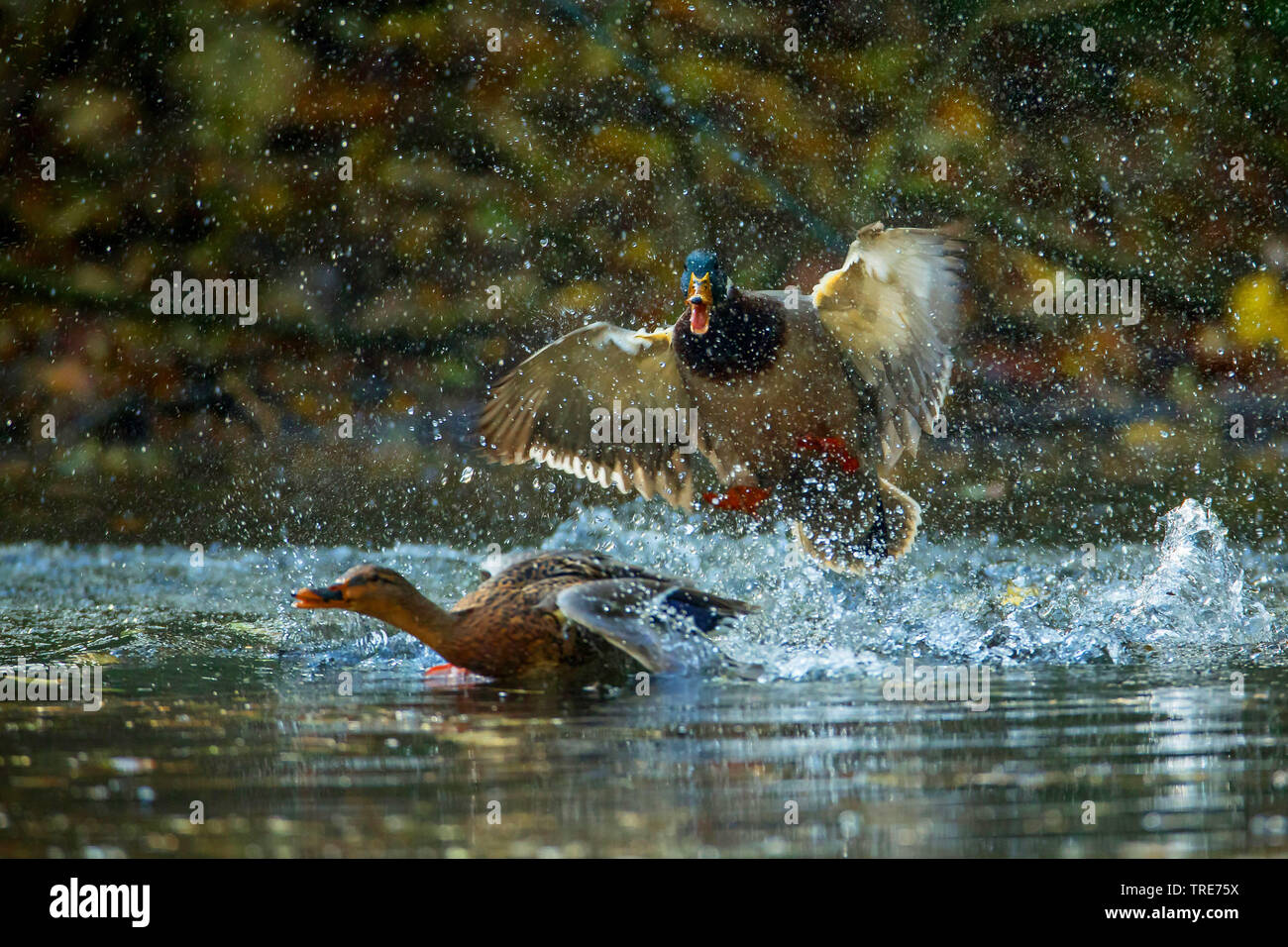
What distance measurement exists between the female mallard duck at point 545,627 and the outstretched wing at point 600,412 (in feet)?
6.22

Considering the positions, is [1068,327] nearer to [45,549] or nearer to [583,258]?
[583,258]

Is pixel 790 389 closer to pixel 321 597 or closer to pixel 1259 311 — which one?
pixel 321 597

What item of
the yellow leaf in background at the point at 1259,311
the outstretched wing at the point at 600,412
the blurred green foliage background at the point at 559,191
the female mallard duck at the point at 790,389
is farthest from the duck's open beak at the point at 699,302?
the yellow leaf in background at the point at 1259,311

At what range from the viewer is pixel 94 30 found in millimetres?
11164

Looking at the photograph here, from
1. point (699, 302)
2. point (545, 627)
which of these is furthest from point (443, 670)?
point (699, 302)

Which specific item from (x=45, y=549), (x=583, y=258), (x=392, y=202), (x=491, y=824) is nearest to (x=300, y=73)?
(x=392, y=202)

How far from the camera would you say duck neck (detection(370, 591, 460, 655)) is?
171 inches

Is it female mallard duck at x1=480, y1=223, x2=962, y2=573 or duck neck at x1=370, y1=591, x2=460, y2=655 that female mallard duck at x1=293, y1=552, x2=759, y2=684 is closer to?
duck neck at x1=370, y1=591, x2=460, y2=655

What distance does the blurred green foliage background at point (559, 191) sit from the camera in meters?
10.4

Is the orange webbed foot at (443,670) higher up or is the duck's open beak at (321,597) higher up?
the duck's open beak at (321,597)

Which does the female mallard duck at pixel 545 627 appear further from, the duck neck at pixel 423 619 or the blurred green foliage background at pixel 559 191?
the blurred green foliage background at pixel 559 191

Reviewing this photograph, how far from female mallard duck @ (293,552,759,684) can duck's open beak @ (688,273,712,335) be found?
1720mm

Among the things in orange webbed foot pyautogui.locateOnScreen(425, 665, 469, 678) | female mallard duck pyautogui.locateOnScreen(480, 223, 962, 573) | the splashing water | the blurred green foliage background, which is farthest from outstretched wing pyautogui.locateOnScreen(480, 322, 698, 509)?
the blurred green foliage background

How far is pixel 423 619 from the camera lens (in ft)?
14.3
